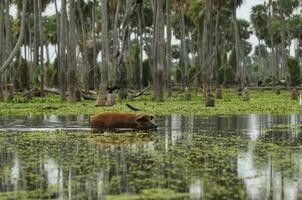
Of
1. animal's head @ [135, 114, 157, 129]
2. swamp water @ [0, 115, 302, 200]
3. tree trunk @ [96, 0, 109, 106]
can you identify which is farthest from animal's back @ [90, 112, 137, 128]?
tree trunk @ [96, 0, 109, 106]

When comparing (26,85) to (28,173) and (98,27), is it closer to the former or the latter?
(98,27)

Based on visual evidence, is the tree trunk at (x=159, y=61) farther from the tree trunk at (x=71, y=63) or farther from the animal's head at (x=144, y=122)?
the animal's head at (x=144, y=122)

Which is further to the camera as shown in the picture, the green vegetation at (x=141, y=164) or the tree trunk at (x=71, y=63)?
the tree trunk at (x=71, y=63)

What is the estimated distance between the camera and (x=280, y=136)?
Result: 17391mm

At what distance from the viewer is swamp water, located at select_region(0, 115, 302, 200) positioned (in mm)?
9180

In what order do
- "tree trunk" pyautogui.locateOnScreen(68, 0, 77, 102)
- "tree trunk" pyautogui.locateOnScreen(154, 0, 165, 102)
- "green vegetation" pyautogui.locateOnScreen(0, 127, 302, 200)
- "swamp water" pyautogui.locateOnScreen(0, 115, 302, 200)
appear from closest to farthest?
"swamp water" pyautogui.locateOnScreen(0, 115, 302, 200) < "green vegetation" pyautogui.locateOnScreen(0, 127, 302, 200) < "tree trunk" pyautogui.locateOnScreen(68, 0, 77, 102) < "tree trunk" pyautogui.locateOnScreen(154, 0, 165, 102)

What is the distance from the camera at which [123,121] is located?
67.3ft

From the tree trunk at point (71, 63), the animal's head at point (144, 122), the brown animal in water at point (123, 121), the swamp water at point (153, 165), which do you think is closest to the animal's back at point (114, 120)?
the brown animal in water at point (123, 121)

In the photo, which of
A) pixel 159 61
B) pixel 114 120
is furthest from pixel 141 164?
pixel 159 61

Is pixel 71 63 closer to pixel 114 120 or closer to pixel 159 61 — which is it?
pixel 159 61

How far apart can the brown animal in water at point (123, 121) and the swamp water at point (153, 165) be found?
1.23 m

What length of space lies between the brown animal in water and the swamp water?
1226mm

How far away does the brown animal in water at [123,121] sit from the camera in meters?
20.3

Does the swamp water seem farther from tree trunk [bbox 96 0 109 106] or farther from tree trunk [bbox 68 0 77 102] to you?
tree trunk [bbox 68 0 77 102]
